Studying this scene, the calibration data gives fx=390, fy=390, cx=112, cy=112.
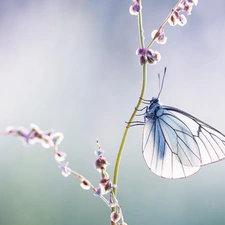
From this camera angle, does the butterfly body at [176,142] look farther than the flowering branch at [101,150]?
Answer: Yes

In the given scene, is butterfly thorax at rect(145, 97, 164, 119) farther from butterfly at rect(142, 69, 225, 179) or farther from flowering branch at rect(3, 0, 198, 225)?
flowering branch at rect(3, 0, 198, 225)

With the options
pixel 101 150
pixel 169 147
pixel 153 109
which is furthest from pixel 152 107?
pixel 101 150

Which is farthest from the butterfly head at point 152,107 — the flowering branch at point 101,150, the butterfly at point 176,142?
the flowering branch at point 101,150

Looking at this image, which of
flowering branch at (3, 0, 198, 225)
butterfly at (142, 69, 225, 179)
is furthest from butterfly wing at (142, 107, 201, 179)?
flowering branch at (3, 0, 198, 225)

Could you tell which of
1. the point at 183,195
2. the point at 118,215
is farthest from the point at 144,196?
the point at 118,215

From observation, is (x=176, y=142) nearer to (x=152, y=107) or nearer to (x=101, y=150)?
(x=152, y=107)

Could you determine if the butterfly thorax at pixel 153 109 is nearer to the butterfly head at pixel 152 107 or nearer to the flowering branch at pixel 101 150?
the butterfly head at pixel 152 107

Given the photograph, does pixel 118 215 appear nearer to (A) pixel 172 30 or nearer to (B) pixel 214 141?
(B) pixel 214 141
